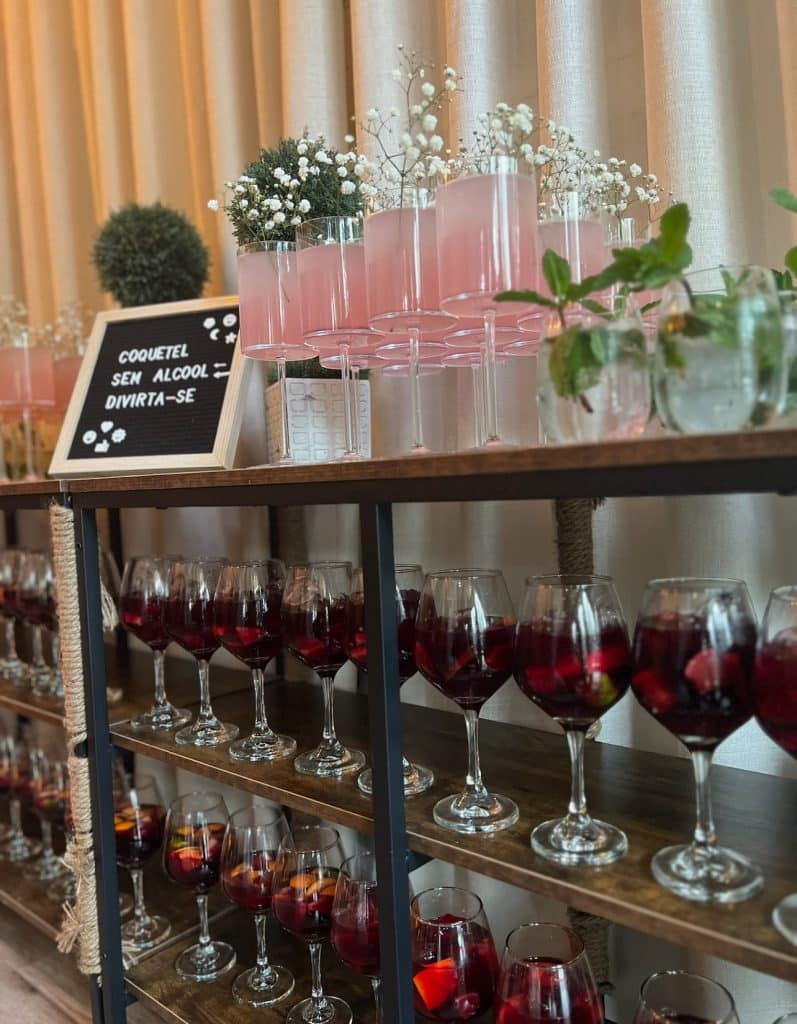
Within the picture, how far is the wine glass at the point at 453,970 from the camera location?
3.13 ft

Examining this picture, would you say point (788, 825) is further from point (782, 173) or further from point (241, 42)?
point (241, 42)

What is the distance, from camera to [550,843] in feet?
2.74

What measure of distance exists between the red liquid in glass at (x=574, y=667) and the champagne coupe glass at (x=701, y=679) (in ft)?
0.11

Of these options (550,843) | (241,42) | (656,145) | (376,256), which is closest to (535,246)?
(376,256)

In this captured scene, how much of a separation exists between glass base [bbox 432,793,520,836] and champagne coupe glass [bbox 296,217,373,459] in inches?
23.0

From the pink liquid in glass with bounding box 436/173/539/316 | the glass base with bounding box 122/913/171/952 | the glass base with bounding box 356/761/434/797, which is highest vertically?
the pink liquid in glass with bounding box 436/173/539/316

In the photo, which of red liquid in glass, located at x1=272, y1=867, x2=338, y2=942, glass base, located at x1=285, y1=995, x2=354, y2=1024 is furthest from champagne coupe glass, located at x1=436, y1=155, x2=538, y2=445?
glass base, located at x1=285, y1=995, x2=354, y2=1024

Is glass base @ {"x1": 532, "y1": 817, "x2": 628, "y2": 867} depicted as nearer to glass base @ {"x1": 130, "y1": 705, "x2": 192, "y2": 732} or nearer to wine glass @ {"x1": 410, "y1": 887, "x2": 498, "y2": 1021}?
wine glass @ {"x1": 410, "y1": 887, "x2": 498, "y2": 1021}

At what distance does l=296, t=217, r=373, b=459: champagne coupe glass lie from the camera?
1.06 m

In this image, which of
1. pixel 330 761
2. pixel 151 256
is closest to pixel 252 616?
Answer: pixel 330 761

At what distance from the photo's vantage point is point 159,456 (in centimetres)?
138

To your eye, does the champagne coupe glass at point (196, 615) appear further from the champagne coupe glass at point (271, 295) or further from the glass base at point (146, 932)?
the glass base at point (146, 932)

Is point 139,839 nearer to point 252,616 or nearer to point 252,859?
point 252,859

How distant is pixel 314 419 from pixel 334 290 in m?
0.26
